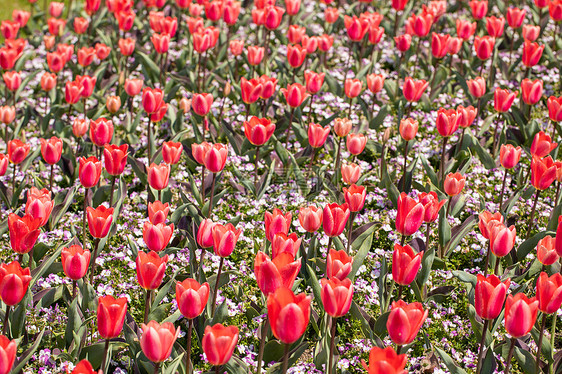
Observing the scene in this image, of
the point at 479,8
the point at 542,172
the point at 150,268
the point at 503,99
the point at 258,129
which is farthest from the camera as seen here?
the point at 479,8

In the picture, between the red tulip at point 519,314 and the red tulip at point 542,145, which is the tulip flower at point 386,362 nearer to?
the red tulip at point 519,314

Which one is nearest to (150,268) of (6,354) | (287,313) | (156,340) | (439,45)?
(156,340)

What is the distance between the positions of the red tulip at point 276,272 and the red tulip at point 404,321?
0.46 m

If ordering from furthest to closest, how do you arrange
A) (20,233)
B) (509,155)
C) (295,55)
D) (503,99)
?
(295,55) → (503,99) → (509,155) → (20,233)

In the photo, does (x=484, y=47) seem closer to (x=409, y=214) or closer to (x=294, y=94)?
(x=294, y=94)

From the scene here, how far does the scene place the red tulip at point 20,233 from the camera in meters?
3.39

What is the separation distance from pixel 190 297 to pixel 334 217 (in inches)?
41.2

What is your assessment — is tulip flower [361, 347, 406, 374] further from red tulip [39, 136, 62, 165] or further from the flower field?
red tulip [39, 136, 62, 165]

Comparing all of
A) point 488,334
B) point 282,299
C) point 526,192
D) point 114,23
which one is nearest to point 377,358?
point 282,299

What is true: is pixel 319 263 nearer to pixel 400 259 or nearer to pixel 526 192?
pixel 400 259

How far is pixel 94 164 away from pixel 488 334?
2426 millimetres

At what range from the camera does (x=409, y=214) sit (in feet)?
11.9

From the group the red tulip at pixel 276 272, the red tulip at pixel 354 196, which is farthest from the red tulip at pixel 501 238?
the red tulip at pixel 276 272

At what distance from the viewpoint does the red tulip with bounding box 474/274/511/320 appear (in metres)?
2.95
